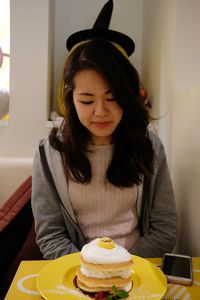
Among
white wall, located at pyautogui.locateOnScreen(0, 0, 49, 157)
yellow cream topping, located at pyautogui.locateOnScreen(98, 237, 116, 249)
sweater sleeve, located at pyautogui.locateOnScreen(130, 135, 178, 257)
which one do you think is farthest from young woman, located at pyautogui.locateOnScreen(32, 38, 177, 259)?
white wall, located at pyautogui.locateOnScreen(0, 0, 49, 157)

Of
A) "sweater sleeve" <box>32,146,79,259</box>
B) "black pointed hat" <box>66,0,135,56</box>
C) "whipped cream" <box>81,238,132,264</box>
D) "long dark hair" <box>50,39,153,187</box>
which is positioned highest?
"black pointed hat" <box>66,0,135,56</box>

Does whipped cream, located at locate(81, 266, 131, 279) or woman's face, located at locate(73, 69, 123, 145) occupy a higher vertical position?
woman's face, located at locate(73, 69, 123, 145)

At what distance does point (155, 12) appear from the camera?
1710 mm

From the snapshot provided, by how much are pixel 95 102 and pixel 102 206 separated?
33cm

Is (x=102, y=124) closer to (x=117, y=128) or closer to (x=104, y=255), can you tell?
(x=117, y=128)

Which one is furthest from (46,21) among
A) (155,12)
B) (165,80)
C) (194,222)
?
(194,222)

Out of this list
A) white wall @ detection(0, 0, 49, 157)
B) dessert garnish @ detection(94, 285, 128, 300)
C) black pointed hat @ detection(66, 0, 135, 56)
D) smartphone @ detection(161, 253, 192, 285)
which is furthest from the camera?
white wall @ detection(0, 0, 49, 157)

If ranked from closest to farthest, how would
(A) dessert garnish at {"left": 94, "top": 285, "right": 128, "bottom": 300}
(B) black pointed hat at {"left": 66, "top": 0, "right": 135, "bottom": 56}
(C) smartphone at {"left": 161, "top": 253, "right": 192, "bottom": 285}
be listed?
(A) dessert garnish at {"left": 94, "top": 285, "right": 128, "bottom": 300}, (C) smartphone at {"left": 161, "top": 253, "right": 192, "bottom": 285}, (B) black pointed hat at {"left": 66, "top": 0, "right": 135, "bottom": 56}

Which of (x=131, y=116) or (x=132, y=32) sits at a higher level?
(x=132, y=32)

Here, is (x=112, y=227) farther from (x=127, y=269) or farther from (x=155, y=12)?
(x=155, y=12)

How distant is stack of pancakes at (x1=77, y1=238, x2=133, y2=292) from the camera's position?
0.56 metres

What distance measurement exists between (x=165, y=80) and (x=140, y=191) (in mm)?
710

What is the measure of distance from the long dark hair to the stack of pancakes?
378 mm

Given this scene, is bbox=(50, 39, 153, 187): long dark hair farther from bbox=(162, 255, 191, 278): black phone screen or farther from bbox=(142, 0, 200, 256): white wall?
bbox=(162, 255, 191, 278): black phone screen
